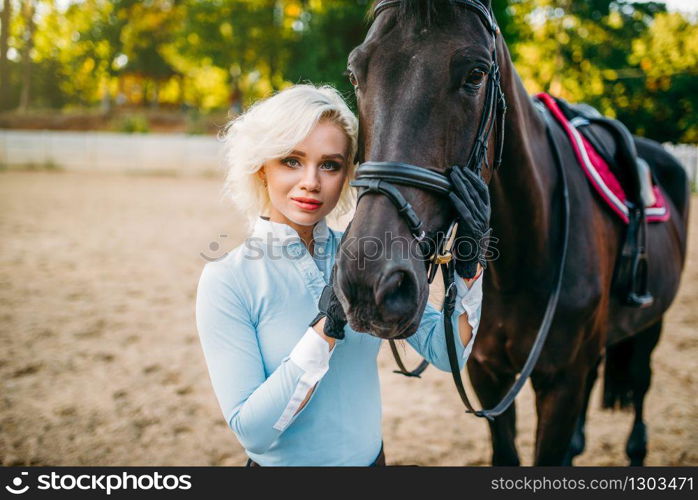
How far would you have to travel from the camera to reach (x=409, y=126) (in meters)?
1.25

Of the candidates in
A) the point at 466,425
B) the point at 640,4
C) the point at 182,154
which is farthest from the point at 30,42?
the point at 466,425

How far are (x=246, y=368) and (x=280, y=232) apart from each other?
41 cm

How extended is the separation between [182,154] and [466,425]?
64.5 ft

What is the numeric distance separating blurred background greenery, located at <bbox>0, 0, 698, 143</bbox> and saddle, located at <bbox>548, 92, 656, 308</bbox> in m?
7.42

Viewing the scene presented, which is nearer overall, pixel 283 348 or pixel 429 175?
pixel 429 175

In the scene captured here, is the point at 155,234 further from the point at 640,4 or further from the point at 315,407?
the point at 640,4

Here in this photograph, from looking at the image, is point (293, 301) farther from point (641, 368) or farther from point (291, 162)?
point (641, 368)

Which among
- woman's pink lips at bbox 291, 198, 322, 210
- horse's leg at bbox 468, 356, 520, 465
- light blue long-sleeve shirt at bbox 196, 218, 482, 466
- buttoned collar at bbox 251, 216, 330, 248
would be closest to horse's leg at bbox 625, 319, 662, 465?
horse's leg at bbox 468, 356, 520, 465

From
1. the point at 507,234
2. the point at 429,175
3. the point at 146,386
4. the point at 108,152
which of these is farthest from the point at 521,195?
the point at 108,152

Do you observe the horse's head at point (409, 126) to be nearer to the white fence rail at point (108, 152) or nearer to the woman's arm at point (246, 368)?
the woman's arm at point (246, 368)

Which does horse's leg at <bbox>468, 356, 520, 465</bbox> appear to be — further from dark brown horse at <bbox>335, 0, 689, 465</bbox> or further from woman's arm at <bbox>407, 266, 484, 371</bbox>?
woman's arm at <bbox>407, 266, 484, 371</bbox>

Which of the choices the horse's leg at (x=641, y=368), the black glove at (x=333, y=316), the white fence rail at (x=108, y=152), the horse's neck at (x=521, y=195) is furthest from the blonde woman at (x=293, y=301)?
the white fence rail at (x=108, y=152)

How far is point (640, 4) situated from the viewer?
11.0 m
